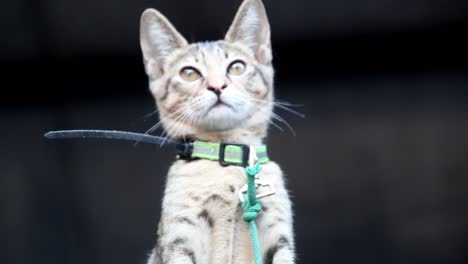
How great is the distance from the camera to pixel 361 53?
229 cm

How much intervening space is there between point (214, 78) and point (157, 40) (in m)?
0.17

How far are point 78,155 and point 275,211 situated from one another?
4.45 ft

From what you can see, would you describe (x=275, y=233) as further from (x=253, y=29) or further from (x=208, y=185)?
(x=253, y=29)

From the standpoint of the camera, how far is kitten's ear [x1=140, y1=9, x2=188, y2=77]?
3.88ft

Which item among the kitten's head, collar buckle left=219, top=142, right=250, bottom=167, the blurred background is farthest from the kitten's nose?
the blurred background

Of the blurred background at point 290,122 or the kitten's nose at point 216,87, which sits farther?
the blurred background at point 290,122

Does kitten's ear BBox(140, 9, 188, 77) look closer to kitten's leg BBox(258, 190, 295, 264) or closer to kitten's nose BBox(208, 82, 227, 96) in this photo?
kitten's nose BBox(208, 82, 227, 96)

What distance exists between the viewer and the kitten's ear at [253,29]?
46.8 inches

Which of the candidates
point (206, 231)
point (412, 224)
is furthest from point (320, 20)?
point (206, 231)

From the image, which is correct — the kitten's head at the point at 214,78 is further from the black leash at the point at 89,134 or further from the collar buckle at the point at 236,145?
the black leash at the point at 89,134

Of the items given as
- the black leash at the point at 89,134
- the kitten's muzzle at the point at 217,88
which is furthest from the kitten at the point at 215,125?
the black leash at the point at 89,134

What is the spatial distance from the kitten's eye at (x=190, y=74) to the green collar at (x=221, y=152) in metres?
0.13

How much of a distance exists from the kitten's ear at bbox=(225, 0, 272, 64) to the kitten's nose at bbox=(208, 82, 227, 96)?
15 cm

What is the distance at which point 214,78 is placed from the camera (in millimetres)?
1158
